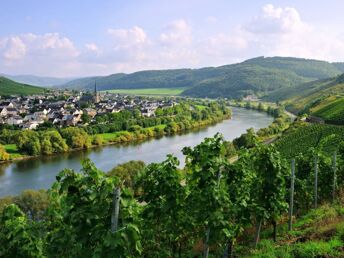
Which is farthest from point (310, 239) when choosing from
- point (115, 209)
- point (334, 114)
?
point (334, 114)

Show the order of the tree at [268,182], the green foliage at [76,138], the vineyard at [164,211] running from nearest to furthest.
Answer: the vineyard at [164,211], the tree at [268,182], the green foliage at [76,138]

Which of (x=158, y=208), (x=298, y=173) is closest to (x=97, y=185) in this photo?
(x=158, y=208)

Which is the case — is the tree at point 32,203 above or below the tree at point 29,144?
above

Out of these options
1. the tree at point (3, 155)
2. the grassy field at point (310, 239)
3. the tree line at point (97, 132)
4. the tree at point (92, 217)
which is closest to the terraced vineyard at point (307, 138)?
the grassy field at point (310, 239)

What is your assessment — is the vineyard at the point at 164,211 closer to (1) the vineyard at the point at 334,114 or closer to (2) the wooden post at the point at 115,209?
(2) the wooden post at the point at 115,209

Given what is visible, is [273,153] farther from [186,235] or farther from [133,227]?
[133,227]

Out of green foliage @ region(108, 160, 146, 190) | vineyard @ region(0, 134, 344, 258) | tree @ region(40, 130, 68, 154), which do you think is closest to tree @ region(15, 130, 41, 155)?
tree @ region(40, 130, 68, 154)

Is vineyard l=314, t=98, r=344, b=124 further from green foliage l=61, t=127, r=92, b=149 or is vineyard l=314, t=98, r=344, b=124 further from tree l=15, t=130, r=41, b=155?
tree l=15, t=130, r=41, b=155

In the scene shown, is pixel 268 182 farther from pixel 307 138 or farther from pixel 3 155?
pixel 3 155
